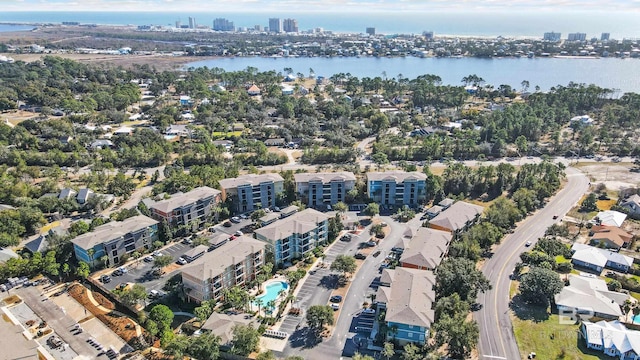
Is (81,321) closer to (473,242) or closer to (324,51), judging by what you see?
(473,242)

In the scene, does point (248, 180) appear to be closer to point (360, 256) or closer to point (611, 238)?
point (360, 256)

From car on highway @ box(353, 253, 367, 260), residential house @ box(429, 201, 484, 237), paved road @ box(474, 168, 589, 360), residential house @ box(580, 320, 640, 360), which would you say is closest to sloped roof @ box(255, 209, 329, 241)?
car on highway @ box(353, 253, 367, 260)

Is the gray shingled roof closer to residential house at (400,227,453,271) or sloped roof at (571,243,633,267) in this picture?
residential house at (400,227,453,271)

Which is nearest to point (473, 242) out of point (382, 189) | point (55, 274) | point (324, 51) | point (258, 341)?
point (382, 189)

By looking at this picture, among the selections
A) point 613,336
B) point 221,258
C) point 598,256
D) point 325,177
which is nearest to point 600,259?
point 598,256

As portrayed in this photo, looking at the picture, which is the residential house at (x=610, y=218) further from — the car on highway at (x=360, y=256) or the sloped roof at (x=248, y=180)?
the sloped roof at (x=248, y=180)
